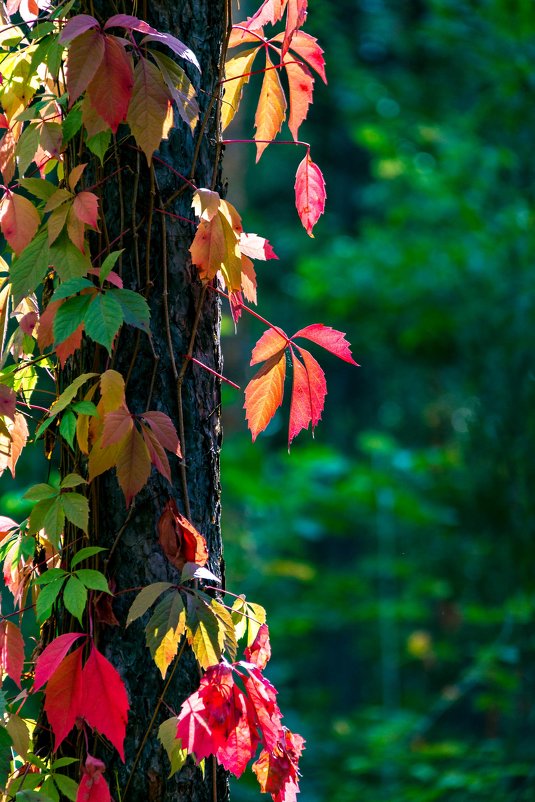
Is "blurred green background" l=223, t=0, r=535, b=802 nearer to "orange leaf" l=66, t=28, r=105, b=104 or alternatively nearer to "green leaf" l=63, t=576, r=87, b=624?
"green leaf" l=63, t=576, r=87, b=624

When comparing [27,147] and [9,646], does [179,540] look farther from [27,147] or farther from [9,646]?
[27,147]

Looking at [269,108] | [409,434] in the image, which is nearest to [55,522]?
[269,108]

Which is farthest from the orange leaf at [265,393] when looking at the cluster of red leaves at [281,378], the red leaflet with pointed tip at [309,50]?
the red leaflet with pointed tip at [309,50]

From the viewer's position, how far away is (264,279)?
12656mm

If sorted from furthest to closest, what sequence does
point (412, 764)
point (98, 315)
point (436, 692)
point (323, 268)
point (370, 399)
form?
point (370, 399), point (436, 692), point (323, 268), point (412, 764), point (98, 315)

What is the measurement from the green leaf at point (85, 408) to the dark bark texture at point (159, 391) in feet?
0.28

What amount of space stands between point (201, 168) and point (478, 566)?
20.9 feet

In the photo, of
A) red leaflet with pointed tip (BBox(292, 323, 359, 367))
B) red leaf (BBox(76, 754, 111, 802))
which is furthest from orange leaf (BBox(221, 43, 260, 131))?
red leaf (BBox(76, 754, 111, 802))

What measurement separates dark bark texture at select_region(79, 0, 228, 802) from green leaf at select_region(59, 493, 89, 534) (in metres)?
0.07

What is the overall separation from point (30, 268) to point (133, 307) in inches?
7.2

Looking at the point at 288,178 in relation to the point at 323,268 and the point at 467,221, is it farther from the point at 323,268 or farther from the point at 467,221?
the point at 467,221

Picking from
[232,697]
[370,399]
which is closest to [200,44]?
[232,697]

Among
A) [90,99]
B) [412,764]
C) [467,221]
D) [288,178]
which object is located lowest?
[412,764]

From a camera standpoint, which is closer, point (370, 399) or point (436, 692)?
point (436, 692)
